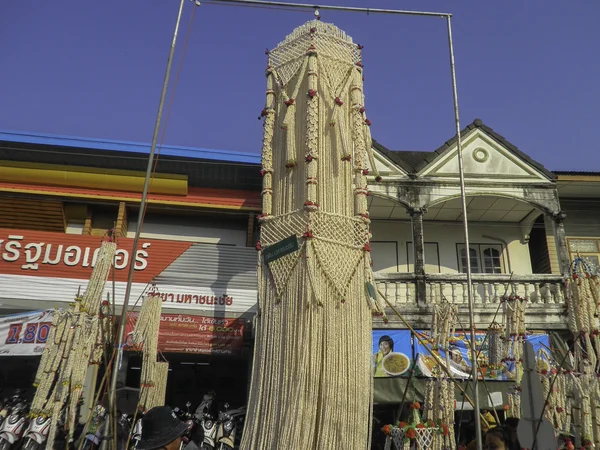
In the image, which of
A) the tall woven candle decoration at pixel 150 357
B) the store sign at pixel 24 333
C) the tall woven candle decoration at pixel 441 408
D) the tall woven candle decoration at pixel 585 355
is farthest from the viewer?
the store sign at pixel 24 333

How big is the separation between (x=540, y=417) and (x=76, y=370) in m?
5.98

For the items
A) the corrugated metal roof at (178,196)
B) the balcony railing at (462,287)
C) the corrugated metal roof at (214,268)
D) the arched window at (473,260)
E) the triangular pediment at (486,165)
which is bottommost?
the balcony railing at (462,287)

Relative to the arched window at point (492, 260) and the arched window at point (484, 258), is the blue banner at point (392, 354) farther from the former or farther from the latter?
the arched window at point (492, 260)

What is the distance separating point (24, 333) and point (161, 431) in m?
9.45

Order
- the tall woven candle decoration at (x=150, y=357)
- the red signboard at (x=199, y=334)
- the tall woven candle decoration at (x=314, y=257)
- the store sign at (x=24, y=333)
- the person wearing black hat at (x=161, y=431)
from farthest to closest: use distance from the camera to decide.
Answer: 1. the red signboard at (x=199, y=334)
2. the store sign at (x=24, y=333)
3. the tall woven candle decoration at (x=150, y=357)
4. the tall woven candle decoration at (x=314, y=257)
5. the person wearing black hat at (x=161, y=431)

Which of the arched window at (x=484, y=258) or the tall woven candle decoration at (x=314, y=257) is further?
the arched window at (x=484, y=258)

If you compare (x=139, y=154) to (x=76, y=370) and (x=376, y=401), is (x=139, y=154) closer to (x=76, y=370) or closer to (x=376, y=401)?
(x=76, y=370)

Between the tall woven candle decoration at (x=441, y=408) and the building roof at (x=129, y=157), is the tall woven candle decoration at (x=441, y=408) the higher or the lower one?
the lower one

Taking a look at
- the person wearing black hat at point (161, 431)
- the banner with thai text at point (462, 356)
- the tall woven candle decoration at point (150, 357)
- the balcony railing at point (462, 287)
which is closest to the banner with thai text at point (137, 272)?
the tall woven candle decoration at point (150, 357)

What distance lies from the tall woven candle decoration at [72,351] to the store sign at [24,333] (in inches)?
153

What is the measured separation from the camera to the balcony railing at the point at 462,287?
12047 mm

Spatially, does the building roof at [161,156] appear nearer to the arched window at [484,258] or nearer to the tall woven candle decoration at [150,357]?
the arched window at [484,258]

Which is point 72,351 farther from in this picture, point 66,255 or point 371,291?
point 66,255

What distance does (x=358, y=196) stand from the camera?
5.68 m
